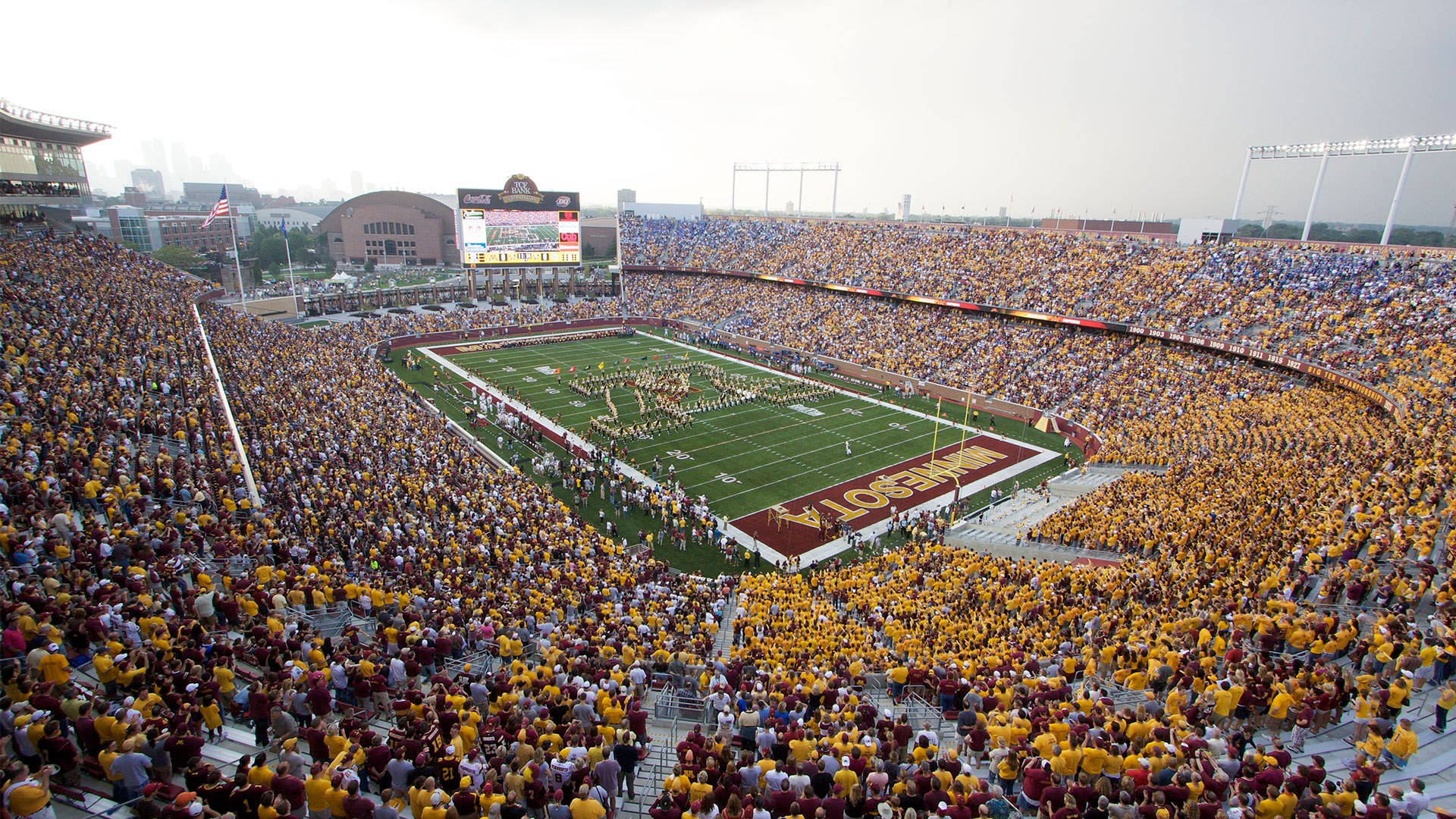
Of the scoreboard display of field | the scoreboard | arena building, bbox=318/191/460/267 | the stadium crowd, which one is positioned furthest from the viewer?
arena building, bbox=318/191/460/267

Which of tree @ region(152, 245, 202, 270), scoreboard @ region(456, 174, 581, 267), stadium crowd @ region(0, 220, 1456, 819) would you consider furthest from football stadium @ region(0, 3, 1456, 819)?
tree @ region(152, 245, 202, 270)

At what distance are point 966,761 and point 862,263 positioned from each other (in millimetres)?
51034

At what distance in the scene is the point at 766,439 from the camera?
32469mm

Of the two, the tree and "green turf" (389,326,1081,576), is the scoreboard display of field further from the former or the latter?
the tree

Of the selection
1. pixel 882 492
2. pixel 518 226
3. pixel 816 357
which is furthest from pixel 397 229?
pixel 882 492

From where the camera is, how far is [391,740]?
294 inches

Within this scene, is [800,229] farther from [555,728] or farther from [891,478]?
A: [555,728]

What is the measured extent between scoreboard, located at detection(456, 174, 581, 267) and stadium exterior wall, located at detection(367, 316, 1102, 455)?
514 centimetres

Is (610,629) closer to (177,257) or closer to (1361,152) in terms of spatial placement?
(1361,152)

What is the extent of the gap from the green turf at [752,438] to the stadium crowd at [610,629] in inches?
239

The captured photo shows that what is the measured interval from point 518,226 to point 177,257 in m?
51.0

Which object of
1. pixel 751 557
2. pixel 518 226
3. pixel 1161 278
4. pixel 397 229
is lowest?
pixel 751 557

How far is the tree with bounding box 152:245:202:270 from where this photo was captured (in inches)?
3113

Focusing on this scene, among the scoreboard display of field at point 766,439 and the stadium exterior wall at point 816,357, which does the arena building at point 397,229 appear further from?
the scoreboard display of field at point 766,439
